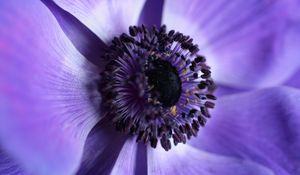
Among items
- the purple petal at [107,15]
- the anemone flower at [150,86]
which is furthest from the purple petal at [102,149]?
the purple petal at [107,15]

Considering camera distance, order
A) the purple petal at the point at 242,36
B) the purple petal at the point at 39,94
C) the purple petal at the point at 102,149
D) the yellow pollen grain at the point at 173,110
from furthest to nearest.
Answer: the purple petal at the point at 242,36, the yellow pollen grain at the point at 173,110, the purple petal at the point at 102,149, the purple petal at the point at 39,94

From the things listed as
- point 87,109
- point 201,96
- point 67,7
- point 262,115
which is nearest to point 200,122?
point 201,96

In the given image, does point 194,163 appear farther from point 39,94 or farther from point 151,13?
point 39,94

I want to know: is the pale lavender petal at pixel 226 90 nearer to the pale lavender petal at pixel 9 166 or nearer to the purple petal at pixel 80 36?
the purple petal at pixel 80 36

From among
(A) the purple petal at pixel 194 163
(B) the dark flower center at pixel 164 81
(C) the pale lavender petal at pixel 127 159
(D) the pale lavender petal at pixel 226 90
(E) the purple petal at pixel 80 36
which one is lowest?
(A) the purple petal at pixel 194 163

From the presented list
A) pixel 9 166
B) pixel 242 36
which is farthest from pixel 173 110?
pixel 9 166

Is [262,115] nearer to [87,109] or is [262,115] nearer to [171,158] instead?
[171,158]

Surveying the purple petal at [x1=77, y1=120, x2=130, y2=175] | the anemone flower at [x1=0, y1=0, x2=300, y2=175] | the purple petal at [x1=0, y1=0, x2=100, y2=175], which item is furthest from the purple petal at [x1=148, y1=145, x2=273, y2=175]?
the purple petal at [x1=0, y1=0, x2=100, y2=175]

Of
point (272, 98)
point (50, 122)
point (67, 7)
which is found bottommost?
point (272, 98)

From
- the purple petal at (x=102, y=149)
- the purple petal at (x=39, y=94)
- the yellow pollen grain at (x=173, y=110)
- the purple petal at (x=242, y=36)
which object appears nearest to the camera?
the purple petal at (x=39, y=94)
